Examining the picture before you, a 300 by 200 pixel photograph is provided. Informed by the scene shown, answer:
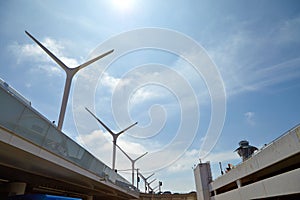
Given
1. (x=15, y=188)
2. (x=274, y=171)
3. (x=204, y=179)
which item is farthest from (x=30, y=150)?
(x=204, y=179)

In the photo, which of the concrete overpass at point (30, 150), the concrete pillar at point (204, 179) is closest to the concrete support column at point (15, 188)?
the concrete overpass at point (30, 150)

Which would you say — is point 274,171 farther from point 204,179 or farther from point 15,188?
point 204,179

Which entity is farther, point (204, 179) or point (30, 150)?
point (204, 179)

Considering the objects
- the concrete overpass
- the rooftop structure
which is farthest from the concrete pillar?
the concrete overpass

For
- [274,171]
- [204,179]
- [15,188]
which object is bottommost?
[15,188]

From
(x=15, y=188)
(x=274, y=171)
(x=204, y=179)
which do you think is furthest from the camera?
(x=204, y=179)

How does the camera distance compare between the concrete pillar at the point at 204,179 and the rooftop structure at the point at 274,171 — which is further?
the concrete pillar at the point at 204,179

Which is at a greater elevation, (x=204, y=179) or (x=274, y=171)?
(x=204, y=179)

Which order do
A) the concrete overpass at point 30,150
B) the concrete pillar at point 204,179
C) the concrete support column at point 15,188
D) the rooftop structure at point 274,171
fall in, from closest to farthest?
the concrete overpass at point 30,150 → the rooftop structure at point 274,171 → the concrete support column at point 15,188 → the concrete pillar at point 204,179

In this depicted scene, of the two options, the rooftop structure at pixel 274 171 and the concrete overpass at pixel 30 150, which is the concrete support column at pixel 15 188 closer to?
the concrete overpass at pixel 30 150

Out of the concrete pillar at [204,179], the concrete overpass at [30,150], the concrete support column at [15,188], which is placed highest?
the concrete pillar at [204,179]

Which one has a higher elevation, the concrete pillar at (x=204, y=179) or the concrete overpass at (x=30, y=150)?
the concrete pillar at (x=204, y=179)

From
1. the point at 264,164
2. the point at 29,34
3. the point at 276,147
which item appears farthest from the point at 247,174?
the point at 29,34

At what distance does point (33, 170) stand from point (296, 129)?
18.2 m
